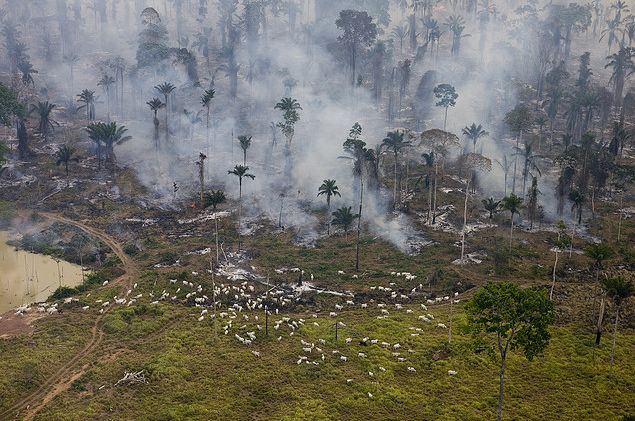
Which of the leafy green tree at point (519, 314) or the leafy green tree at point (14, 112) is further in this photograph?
the leafy green tree at point (14, 112)

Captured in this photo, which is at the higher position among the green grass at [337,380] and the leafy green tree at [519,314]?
the leafy green tree at [519,314]

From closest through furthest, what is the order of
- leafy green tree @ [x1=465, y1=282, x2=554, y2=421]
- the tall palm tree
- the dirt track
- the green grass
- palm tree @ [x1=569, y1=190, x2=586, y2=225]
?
leafy green tree @ [x1=465, y1=282, x2=554, y2=421]
the dirt track
the green grass
palm tree @ [x1=569, y1=190, x2=586, y2=225]
the tall palm tree

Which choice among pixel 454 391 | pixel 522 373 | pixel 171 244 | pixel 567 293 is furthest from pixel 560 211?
pixel 171 244

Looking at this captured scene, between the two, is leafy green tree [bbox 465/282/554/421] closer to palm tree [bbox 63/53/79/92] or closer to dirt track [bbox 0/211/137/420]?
dirt track [bbox 0/211/137/420]

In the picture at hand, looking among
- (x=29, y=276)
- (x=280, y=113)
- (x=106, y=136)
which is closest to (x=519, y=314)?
(x=29, y=276)

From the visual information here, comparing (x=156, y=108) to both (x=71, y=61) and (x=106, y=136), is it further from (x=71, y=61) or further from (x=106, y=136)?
(x=71, y=61)

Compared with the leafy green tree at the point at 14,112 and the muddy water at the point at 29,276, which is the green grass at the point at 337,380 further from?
the leafy green tree at the point at 14,112

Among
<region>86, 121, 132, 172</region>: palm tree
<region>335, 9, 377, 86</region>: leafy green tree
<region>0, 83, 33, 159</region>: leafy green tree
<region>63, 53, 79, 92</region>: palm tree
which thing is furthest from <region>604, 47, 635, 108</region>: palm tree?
<region>63, 53, 79, 92</region>: palm tree

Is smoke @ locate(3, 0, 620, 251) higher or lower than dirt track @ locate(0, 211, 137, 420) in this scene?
higher

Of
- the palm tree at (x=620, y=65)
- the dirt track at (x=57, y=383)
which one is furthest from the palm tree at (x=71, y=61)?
the palm tree at (x=620, y=65)
